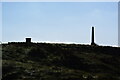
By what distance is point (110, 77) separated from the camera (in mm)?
26766

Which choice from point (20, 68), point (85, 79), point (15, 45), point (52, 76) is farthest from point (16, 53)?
point (85, 79)

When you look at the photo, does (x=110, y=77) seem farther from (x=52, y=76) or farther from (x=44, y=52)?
(x=44, y=52)

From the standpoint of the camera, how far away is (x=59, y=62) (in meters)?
30.1

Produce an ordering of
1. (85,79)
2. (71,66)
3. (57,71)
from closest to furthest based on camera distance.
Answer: (85,79), (57,71), (71,66)

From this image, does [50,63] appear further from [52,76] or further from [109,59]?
[109,59]

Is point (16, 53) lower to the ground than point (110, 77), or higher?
higher

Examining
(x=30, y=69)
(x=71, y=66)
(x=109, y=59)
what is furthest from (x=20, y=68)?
(x=109, y=59)

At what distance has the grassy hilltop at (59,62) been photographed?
1018 inches

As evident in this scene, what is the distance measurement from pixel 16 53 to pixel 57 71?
6668 mm

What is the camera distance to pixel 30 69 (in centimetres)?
2691

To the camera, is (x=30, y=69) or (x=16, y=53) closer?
(x=30, y=69)

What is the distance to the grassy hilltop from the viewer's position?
25.9 metres

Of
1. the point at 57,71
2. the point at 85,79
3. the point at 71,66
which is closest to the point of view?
the point at 85,79

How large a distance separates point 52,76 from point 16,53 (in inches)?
299
